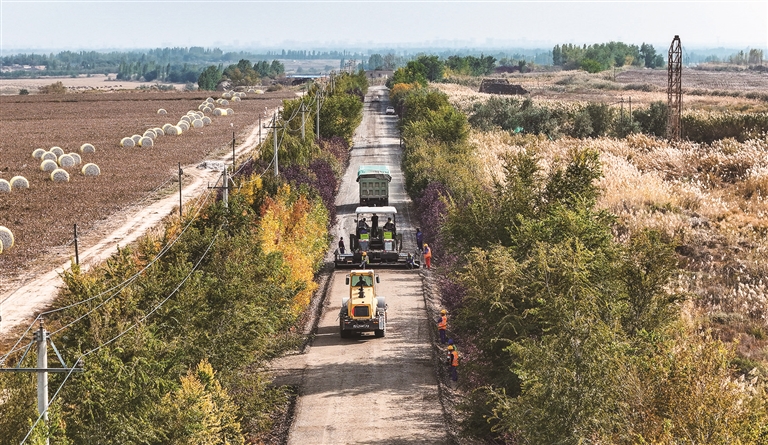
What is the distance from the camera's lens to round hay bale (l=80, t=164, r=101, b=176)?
217 feet

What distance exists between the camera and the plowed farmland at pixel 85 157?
4612cm

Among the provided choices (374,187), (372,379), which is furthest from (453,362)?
(374,187)

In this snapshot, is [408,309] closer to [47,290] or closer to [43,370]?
[47,290]

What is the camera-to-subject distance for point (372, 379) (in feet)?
88.9

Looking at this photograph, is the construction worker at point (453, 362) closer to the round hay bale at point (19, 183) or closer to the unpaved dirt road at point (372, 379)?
the unpaved dirt road at point (372, 379)

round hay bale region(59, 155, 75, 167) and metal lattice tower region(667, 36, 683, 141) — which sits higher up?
metal lattice tower region(667, 36, 683, 141)

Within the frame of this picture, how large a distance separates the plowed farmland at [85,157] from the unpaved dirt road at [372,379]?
14.2 metres

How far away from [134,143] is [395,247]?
51399 millimetres

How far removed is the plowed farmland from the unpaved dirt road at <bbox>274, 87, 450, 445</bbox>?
46.4 ft

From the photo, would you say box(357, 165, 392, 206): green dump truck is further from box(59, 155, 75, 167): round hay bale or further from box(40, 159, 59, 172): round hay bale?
box(59, 155, 75, 167): round hay bale

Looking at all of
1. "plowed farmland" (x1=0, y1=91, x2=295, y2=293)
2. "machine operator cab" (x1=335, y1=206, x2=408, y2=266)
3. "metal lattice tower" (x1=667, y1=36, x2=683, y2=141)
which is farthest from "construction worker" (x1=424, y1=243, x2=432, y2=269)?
"metal lattice tower" (x1=667, y1=36, x2=683, y2=141)

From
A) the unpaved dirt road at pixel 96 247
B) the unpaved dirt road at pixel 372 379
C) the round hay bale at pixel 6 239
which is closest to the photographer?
the unpaved dirt road at pixel 372 379

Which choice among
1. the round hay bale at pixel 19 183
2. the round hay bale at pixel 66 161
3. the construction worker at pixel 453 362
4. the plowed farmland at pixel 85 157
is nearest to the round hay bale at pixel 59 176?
the plowed farmland at pixel 85 157

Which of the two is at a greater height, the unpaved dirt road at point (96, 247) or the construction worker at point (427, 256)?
the unpaved dirt road at point (96, 247)
